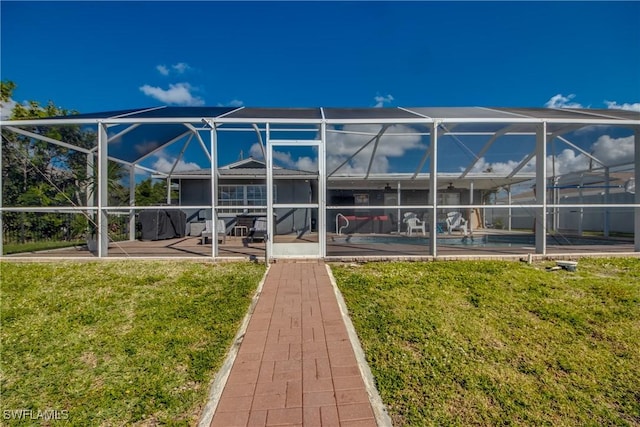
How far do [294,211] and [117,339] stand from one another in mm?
4662

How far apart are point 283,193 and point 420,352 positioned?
7166 mm

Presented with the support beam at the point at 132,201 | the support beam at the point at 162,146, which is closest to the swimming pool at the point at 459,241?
the support beam at the point at 162,146

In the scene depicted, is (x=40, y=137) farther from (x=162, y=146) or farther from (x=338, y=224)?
(x=338, y=224)

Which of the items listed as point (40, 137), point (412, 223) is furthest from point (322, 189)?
point (40, 137)

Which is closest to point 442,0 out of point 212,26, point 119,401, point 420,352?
point 212,26

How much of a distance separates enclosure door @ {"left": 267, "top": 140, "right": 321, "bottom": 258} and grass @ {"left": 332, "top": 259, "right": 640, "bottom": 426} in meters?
1.54

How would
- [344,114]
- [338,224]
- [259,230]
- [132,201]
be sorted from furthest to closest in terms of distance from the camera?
[132,201] → [259,230] → [338,224] → [344,114]

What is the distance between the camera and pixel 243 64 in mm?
14688

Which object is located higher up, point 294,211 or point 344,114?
point 344,114

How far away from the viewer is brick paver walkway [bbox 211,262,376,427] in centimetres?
192

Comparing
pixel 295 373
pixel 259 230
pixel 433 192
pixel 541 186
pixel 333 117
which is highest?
pixel 333 117

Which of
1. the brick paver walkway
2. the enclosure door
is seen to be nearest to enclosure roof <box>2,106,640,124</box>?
the enclosure door

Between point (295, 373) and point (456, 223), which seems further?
point (456, 223)

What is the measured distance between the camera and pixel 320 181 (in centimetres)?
593
